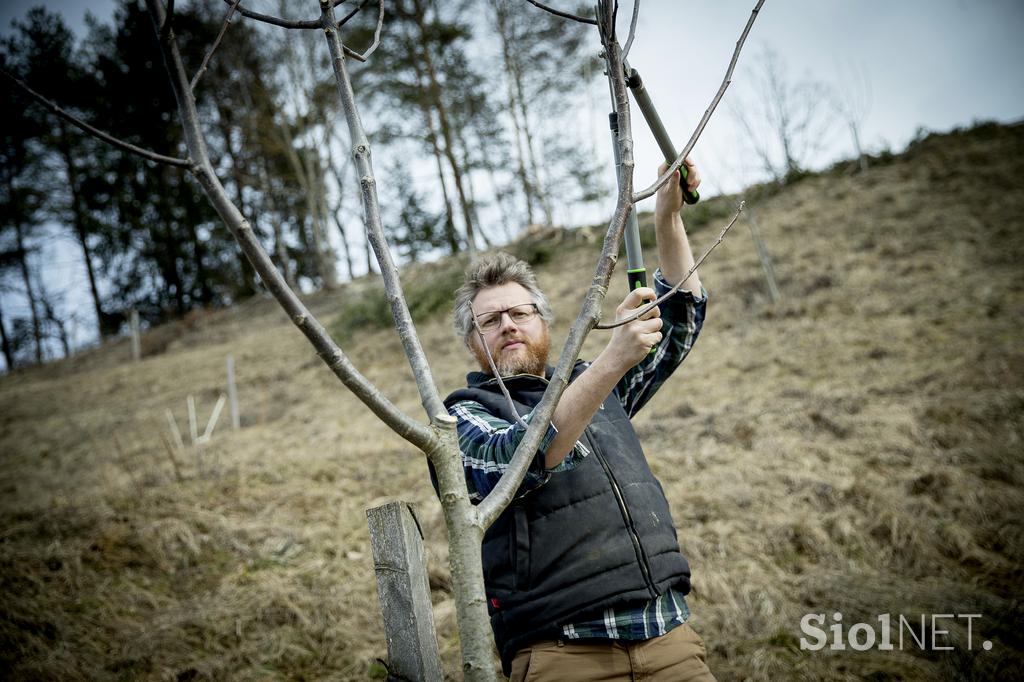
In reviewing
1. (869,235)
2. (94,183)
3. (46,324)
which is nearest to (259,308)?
(94,183)

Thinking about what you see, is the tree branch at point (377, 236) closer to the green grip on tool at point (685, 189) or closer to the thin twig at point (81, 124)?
the thin twig at point (81, 124)

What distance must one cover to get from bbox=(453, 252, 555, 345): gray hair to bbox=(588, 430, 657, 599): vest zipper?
1.95 ft

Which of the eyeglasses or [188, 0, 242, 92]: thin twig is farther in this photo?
the eyeglasses

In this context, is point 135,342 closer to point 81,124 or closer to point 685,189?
point 81,124

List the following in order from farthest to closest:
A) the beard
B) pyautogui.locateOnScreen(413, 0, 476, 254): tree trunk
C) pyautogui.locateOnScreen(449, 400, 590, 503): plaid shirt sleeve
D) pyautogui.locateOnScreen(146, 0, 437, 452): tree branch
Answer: pyautogui.locateOnScreen(413, 0, 476, 254): tree trunk, the beard, pyautogui.locateOnScreen(449, 400, 590, 503): plaid shirt sleeve, pyautogui.locateOnScreen(146, 0, 437, 452): tree branch

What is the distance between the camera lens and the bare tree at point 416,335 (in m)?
0.87

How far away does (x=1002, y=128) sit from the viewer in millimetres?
13695

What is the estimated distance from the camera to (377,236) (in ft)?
3.70

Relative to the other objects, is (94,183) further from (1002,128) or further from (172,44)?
(1002,128)

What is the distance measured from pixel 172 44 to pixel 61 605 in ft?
14.7

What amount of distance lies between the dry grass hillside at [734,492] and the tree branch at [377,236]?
2.65 m

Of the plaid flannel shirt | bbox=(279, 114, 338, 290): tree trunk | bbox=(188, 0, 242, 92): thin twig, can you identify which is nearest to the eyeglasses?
the plaid flannel shirt

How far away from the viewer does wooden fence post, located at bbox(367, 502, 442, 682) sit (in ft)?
3.68

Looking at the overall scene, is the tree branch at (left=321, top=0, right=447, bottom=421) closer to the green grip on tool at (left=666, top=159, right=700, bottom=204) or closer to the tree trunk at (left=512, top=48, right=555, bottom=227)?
the green grip on tool at (left=666, top=159, right=700, bottom=204)
